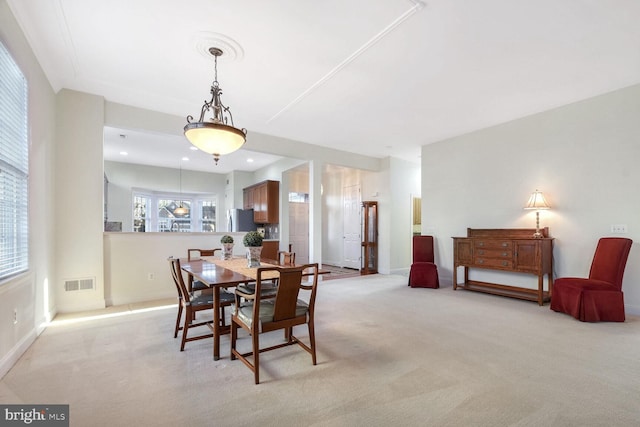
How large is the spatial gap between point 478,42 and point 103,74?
3898 mm

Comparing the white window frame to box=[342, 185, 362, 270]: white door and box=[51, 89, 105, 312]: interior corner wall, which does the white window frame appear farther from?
box=[51, 89, 105, 312]: interior corner wall

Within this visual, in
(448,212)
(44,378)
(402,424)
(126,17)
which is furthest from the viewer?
(448,212)

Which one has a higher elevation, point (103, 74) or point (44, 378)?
point (103, 74)

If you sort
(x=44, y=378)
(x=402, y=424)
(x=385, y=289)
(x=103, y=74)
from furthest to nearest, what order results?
(x=385, y=289) < (x=103, y=74) < (x=44, y=378) < (x=402, y=424)

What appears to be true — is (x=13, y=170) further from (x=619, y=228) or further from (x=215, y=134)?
(x=619, y=228)

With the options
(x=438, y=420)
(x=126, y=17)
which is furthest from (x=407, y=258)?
(x=126, y=17)

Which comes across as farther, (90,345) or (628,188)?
(628,188)

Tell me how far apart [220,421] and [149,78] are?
350 centimetres

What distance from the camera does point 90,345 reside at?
2.72 meters

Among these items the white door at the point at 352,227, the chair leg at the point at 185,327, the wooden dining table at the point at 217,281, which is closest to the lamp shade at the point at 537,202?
the white door at the point at 352,227

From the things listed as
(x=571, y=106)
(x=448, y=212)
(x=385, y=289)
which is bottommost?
(x=385, y=289)

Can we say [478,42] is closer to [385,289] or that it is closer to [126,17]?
[126,17]

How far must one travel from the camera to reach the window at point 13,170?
2.25m

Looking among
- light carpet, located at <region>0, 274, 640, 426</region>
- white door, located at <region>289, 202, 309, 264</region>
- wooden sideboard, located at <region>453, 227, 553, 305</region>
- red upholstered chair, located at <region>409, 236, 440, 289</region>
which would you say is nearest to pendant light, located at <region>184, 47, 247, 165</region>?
light carpet, located at <region>0, 274, 640, 426</region>
